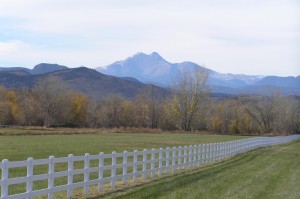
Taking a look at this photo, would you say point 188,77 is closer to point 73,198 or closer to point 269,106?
point 269,106

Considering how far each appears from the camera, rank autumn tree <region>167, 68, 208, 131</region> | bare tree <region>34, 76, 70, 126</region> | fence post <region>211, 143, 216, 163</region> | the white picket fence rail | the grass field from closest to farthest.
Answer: the white picket fence rail → the grass field → fence post <region>211, 143, 216, 163</region> → autumn tree <region>167, 68, 208, 131</region> → bare tree <region>34, 76, 70, 126</region>

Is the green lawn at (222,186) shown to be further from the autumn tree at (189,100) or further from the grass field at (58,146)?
the autumn tree at (189,100)

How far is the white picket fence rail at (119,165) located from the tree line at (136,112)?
246 ft

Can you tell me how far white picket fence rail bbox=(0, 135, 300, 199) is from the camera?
12.6 m

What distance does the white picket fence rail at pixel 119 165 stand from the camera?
1257 centimetres

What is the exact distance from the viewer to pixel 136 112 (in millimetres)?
143000

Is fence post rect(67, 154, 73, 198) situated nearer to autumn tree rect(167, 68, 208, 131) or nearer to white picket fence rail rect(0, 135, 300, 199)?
white picket fence rail rect(0, 135, 300, 199)

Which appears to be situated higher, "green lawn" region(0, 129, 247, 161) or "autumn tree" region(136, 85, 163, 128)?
"autumn tree" region(136, 85, 163, 128)

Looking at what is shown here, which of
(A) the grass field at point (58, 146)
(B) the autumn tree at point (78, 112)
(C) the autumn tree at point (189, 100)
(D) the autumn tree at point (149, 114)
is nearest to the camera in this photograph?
(A) the grass field at point (58, 146)

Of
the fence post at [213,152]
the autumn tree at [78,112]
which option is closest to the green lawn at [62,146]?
the fence post at [213,152]

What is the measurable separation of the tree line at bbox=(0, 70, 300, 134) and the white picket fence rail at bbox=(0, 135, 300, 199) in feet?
246

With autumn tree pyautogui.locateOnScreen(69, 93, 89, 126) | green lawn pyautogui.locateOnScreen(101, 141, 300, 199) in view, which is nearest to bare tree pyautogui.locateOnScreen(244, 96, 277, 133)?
autumn tree pyautogui.locateOnScreen(69, 93, 89, 126)

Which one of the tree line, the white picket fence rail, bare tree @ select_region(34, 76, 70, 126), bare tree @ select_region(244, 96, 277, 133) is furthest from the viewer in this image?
bare tree @ select_region(244, 96, 277, 133)

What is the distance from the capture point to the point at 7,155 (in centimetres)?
3073
